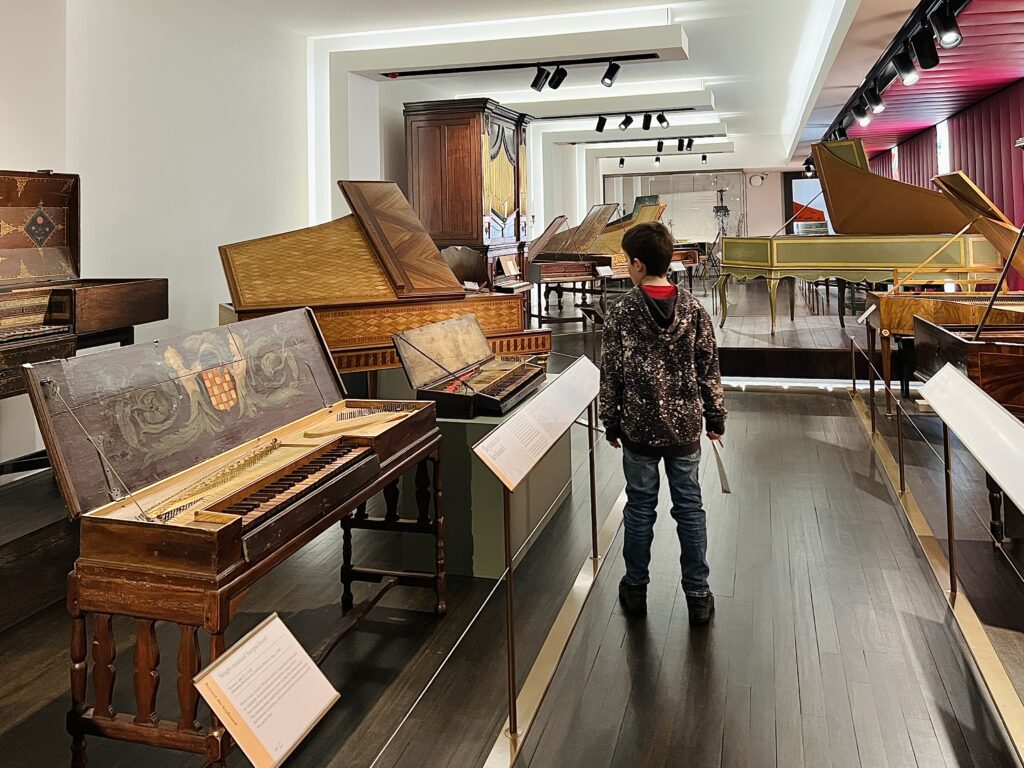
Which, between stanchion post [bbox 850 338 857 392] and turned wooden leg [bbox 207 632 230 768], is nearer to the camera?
turned wooden leg [bbox 207 632 230 768]

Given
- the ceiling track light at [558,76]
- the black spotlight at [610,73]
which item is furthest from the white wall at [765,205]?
the ceiling track light at [558,76]

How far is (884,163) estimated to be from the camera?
58.4 feet

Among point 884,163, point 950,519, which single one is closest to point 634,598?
point 950,519

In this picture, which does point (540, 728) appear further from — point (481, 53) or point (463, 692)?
point (481, 53)

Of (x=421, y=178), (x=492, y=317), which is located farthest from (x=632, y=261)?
(x=421, y=178)

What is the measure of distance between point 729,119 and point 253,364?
14.1 m

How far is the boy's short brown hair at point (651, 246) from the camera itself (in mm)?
2855

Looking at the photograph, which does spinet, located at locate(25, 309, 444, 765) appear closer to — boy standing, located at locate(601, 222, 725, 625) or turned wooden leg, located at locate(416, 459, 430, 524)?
turned wooden leg, located at locate(416, 459, 430, 524)

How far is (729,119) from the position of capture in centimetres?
1508

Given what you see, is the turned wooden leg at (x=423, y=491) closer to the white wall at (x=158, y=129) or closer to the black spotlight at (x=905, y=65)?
the white wall at (x=158, y=129)

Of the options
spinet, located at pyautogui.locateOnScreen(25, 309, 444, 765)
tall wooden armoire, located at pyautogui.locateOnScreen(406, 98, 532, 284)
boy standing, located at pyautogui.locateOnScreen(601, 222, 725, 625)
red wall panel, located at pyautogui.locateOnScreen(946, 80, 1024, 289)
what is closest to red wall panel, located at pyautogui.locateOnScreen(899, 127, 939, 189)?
red wall panel, located at pyautogui.locateOnScreen(946, 80, 1024, 289)

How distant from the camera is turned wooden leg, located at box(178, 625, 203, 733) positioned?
5.78 feet

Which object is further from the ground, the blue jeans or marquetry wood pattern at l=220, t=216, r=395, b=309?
marquetry wood pattern at l=220, t=216, r=395, b=309

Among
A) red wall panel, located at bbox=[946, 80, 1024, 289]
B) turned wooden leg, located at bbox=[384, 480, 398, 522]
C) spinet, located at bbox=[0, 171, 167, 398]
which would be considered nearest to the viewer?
turned wooden leg, located at bbox=[384, 480, 398, 522]
